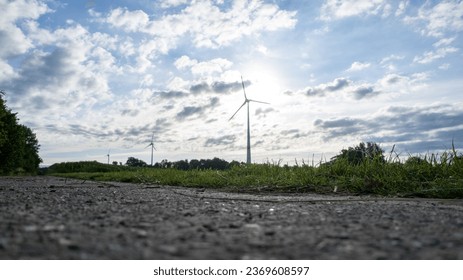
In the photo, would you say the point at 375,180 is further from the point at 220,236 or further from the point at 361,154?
the point at 220,236

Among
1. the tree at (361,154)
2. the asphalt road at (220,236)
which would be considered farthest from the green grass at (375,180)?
the asphalt road at (220,236)

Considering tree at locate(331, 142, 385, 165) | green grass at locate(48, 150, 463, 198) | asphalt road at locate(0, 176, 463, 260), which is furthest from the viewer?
tree at locate(331, 142, 385, 165)

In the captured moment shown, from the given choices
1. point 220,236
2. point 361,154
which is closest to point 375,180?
point 361,154

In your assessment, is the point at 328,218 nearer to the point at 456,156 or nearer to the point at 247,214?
the point at 247,214

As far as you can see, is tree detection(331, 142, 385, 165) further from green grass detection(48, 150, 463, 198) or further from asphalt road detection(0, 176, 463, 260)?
asphalt road detection(0, 176, 463, 260)

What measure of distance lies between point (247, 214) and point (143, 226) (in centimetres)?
122

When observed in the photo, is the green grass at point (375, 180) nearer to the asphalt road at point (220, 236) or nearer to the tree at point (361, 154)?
the tree at point (361, 154)

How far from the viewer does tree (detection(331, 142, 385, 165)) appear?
966 cm

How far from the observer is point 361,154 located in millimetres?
10484

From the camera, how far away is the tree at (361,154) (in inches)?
380

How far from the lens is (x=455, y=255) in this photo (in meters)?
2.03

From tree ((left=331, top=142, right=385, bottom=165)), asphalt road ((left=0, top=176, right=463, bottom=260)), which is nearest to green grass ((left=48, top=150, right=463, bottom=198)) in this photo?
tree ((left=331, top=142, right=385, bottom=165))

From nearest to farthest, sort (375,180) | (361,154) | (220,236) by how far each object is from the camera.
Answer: (220,236) → (375,180) → (361,154)
